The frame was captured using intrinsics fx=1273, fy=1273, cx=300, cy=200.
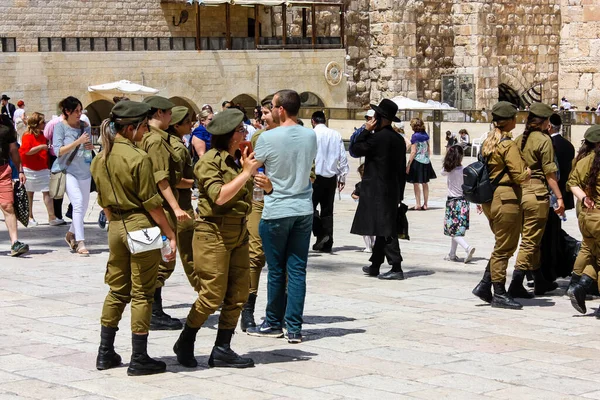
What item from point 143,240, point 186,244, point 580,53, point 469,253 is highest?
point 143,240

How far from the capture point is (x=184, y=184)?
9070mm

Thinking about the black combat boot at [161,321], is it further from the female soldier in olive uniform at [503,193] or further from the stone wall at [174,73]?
the stone wall at [174,73]

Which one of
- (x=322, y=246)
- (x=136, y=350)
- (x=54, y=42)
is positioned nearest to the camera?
(x=136, y=350)

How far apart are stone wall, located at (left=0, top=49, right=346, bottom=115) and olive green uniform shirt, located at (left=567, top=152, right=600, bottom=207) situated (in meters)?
25.5

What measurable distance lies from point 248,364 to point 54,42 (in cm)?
2762

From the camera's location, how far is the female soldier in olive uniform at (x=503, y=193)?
9836 millimetres

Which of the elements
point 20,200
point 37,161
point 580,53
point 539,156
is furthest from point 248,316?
point 580,53

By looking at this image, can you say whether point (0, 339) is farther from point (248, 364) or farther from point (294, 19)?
point (294, 19)

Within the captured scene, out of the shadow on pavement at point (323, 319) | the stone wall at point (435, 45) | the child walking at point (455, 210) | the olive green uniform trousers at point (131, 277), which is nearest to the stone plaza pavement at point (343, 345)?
the shadow on pavement at point (323, 319)

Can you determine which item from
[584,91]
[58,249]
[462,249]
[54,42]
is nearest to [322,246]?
[462,249]

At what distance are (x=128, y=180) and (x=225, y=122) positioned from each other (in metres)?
0.75

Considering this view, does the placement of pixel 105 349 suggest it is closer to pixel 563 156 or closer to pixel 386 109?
pixel 386 109

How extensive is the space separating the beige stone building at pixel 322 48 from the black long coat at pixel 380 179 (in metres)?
23.6

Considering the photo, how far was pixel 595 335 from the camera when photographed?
8.90 m
